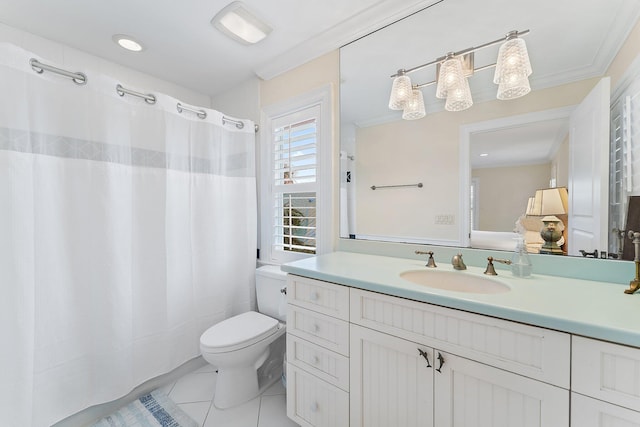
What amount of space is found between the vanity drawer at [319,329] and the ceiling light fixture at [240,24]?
163 cm

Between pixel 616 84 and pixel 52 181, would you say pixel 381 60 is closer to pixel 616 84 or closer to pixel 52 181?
pixel 616 84

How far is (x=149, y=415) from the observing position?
4.80ft

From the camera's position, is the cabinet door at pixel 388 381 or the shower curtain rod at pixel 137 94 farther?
the shower curtain rod at pixel 137 94

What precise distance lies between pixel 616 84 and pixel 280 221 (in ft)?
6.31

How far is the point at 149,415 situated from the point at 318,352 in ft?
3.69

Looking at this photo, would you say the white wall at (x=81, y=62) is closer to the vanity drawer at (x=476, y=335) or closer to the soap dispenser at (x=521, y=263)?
the vanity drawer at (x=476, y=335)

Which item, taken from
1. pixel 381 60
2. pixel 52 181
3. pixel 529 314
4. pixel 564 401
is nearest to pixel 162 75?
pixel 52 181

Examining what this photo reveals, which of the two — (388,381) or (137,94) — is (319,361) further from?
(137,94)

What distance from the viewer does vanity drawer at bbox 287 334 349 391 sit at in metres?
1.11

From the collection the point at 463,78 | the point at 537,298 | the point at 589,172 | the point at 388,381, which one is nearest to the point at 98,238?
the point at 388,381

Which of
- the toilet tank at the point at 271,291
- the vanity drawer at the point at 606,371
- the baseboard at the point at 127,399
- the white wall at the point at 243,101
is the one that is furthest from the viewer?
the white wall at the point at 243,101

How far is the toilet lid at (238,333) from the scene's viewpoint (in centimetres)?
143

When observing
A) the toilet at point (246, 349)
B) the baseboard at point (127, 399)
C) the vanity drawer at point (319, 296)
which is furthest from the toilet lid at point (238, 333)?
the baseboard at point (127, 399)

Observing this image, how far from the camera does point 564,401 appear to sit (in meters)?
0.67
